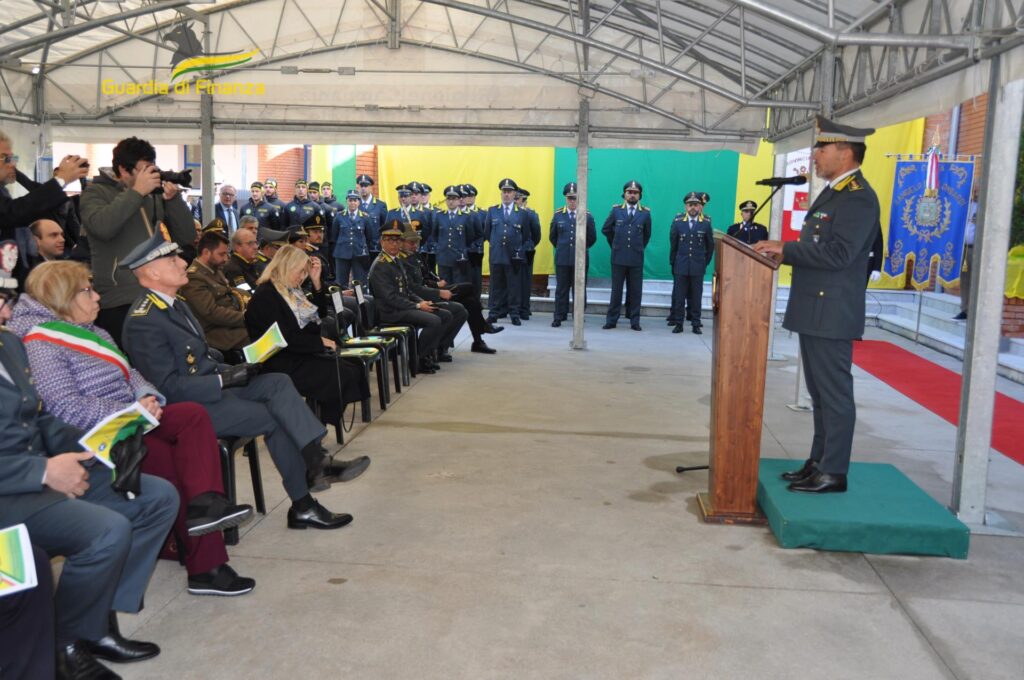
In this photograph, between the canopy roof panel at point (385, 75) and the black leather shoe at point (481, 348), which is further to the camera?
the canopy roof panel at point (385, 75)

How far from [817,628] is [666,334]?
7898 mm

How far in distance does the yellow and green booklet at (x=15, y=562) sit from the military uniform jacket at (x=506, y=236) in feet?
31.4

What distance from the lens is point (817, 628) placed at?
9.55ft

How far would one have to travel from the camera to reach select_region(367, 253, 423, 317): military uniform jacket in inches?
285

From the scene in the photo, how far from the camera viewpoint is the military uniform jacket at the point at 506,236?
11398 millimetres

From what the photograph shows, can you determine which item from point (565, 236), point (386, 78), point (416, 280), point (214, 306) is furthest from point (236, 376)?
point (565, 236)

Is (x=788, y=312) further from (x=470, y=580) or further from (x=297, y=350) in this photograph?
(x=297, y=350)

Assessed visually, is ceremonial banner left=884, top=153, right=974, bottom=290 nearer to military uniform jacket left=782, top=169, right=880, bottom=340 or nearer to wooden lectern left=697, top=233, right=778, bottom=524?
military uniform jacket left=782, top=169, right=880, bottom=340

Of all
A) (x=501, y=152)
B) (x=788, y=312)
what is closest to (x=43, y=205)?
(x=788, y=312)

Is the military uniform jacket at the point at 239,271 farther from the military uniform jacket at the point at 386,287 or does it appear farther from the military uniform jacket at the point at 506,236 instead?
the military uniform jacket at the point at 506,236

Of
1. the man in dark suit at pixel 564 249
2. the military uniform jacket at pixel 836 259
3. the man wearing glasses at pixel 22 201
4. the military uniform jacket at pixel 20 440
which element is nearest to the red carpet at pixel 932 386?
the military uniform jacket at pixel 836 259

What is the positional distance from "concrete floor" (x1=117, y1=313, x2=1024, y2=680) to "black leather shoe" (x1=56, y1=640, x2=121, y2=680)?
13 centimetres

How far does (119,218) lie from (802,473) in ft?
11.0

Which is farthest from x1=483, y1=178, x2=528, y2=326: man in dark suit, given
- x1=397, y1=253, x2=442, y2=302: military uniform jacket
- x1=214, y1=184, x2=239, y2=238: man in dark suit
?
x1=214, y1=184, x2=239, y2=238: man in dark suit
